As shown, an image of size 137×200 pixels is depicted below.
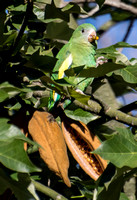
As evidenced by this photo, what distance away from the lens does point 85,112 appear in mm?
1168

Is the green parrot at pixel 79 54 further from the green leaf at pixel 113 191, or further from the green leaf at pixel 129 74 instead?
the green leaf at pixel 113 191

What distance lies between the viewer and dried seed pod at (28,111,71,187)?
38.8 inches

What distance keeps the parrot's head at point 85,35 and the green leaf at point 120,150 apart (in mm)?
1426

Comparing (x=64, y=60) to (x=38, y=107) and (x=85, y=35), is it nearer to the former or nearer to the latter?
(x=85, y=35)

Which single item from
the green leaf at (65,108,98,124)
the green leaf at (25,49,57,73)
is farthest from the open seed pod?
the green leaf at (25,49,57,73)

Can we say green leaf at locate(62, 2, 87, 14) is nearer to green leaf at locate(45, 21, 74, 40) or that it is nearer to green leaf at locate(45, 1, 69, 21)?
green leaf at locate(45, 1, 69, 21)

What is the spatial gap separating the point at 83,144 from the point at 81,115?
0.10 meters

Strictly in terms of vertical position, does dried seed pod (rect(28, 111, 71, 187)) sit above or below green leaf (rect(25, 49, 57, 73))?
below

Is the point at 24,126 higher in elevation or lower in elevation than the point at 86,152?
higher

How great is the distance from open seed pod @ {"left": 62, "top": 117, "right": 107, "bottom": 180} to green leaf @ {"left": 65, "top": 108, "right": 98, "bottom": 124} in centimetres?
3

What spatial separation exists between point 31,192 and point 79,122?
0.31 metres

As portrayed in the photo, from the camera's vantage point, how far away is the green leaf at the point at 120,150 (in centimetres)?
95

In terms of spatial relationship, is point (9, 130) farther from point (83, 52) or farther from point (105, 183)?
point (83, 52)

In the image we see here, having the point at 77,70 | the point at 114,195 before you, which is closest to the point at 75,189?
the point at 114,195
